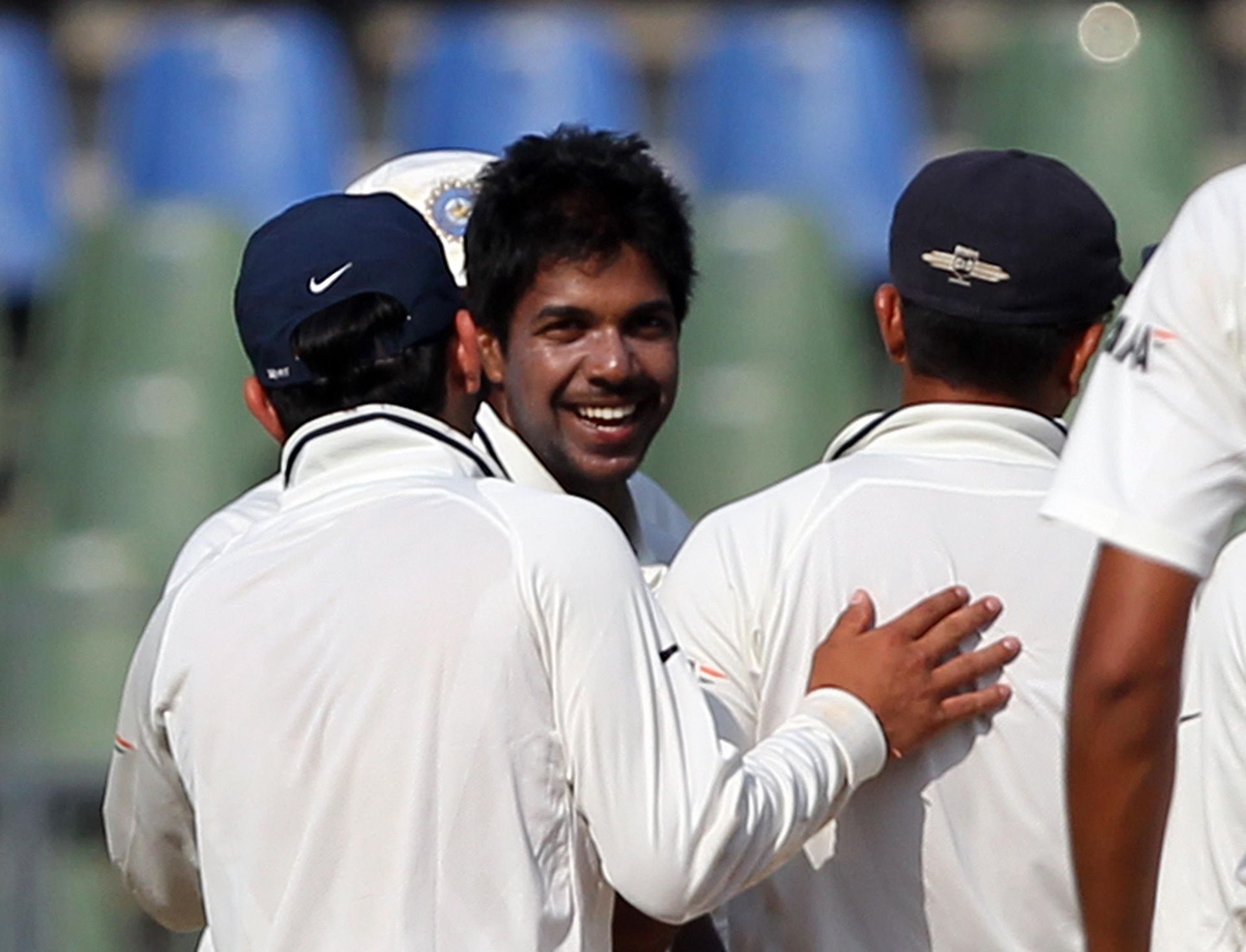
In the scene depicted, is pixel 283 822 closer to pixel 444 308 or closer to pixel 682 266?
pixel 444 308

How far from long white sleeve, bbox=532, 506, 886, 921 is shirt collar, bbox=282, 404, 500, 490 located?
19cm

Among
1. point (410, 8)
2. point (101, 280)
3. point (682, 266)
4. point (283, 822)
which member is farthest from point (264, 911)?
point (410, 8)

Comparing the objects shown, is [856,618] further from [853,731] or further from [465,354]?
[465,354]

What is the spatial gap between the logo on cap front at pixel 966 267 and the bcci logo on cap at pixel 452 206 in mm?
865

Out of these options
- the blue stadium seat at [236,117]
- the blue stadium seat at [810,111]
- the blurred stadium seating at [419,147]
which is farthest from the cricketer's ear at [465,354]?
the blue stadium seat at [236,117]

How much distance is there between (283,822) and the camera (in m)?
2.15

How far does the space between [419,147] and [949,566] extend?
5.52 metres

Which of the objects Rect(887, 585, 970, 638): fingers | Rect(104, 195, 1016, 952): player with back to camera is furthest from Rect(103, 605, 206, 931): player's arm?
Rect(887, 585, 970, 638): fingers

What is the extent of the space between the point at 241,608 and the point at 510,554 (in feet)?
0.94

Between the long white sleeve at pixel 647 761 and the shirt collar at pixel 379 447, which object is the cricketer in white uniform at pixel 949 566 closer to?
the long white sleeve at pixel 647 761

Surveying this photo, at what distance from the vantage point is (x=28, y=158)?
7441 millimetres

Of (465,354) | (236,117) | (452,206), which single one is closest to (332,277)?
(465,354)

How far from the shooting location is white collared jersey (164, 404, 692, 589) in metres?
2.75

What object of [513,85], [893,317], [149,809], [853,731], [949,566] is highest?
[893,317]
